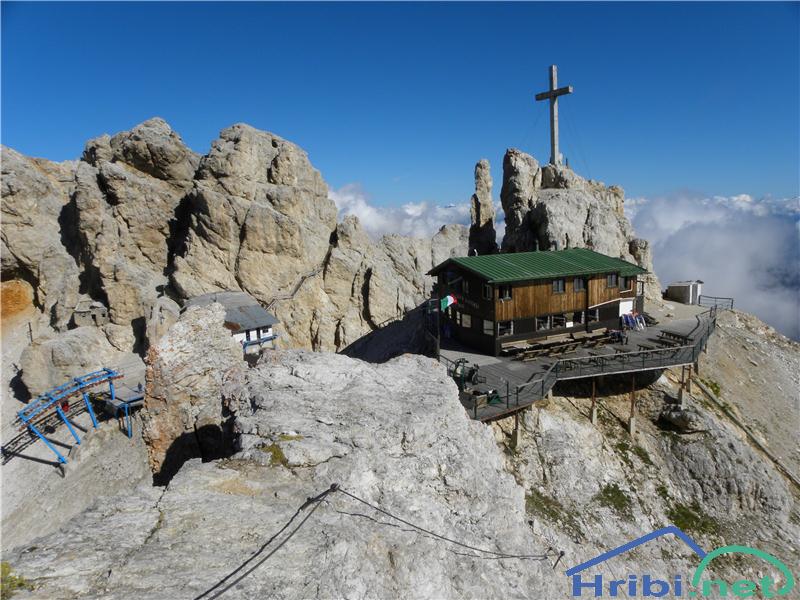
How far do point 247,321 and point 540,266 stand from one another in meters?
32.6

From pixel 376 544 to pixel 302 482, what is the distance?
7.22ft

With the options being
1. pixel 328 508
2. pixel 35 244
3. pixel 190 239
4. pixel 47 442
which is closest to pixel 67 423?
pixel 47 442

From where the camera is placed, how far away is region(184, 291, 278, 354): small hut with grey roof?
4763cm

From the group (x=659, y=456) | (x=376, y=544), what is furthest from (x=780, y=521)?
(x=376, y=544)

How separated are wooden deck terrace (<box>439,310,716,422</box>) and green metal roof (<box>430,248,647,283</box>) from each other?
633 centimetres

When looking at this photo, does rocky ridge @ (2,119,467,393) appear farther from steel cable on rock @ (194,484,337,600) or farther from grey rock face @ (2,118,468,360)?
steel cable on rock @ (194,484,337,600)

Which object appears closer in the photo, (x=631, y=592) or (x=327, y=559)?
(x=327, y=559)

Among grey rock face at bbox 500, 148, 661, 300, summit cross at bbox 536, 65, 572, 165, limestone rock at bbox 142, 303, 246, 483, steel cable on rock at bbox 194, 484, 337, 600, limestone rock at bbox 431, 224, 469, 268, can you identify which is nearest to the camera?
steel cable on rock at bbox 194, 484, 337, 600

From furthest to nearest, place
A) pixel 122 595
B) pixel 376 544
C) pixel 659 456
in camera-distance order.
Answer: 1. pixel 659 456
2. pixel 376 544
3. pixel 122 595

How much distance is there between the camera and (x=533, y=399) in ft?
87.8

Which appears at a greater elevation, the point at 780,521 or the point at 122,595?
the point at 122,595

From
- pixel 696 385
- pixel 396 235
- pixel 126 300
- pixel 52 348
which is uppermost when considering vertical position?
pixel 396 235

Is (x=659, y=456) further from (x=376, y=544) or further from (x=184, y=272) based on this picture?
(x=184, y=272)

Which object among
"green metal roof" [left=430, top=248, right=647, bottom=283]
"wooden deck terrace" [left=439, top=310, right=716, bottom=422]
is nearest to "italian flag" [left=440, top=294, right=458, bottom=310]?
"green metal roof" [left=430, top=248, right=647, bottom=283]
